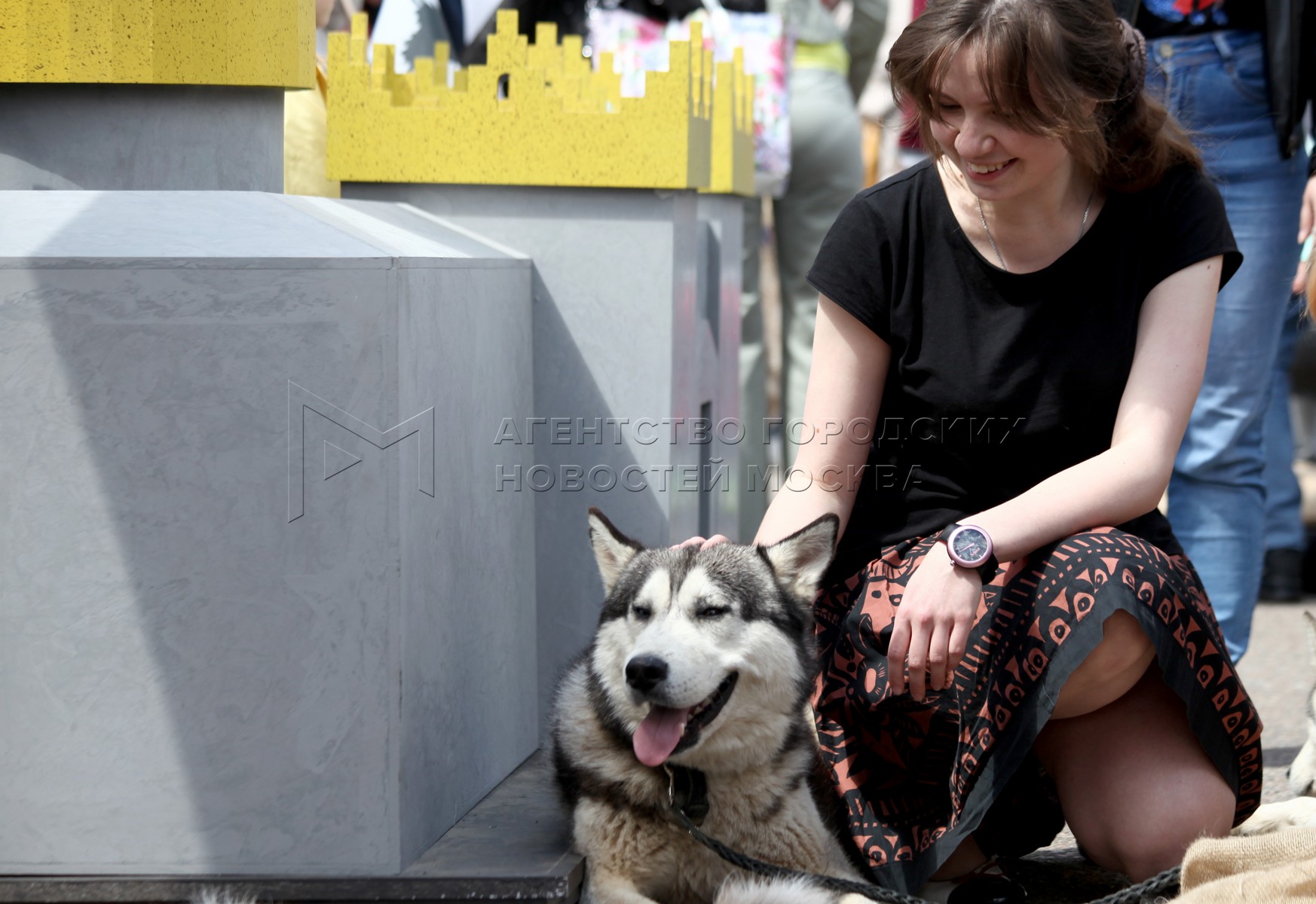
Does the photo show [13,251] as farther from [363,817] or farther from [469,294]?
[363,817]

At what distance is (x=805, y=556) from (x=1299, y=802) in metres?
1.31

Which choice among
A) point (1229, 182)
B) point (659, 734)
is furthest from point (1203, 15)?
point (659, 734)

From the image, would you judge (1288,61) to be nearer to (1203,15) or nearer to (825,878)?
(1203,15)

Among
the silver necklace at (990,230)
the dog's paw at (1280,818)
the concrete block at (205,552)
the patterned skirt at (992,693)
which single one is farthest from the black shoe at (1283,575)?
the concrete block at (205,552)

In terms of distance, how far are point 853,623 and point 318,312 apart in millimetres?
1189

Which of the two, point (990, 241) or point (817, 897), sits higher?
point (990, 241)

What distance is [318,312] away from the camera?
2.37 meters

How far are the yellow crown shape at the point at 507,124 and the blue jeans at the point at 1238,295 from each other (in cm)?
139

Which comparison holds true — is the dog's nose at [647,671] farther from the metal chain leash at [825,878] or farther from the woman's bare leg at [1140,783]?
the woman's bare leg at [1140,783]

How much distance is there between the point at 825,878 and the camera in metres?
2.50

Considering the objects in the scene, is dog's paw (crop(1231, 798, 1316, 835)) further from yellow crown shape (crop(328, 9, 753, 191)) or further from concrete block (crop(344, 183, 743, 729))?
yellow crown shape (crop(328, 9, 753, 191))

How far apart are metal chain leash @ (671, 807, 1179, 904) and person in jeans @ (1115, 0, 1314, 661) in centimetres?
147

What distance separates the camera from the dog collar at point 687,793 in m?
2.49

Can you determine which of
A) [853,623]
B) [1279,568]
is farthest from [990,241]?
[1279,568]
